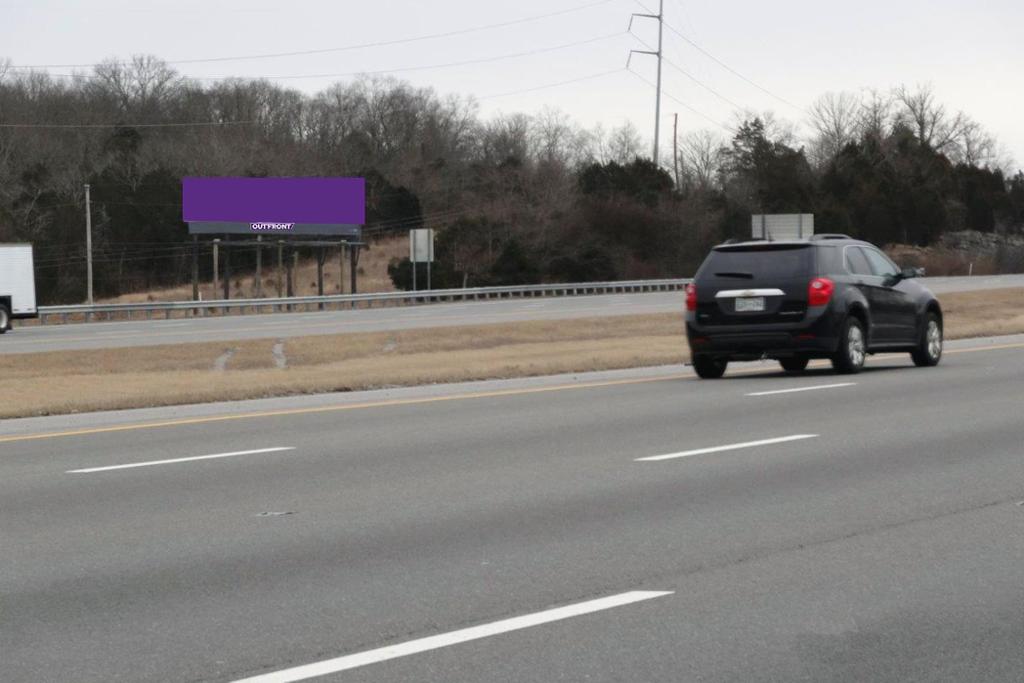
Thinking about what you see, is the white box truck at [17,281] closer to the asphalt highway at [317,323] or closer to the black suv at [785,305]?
the asphalt highway at [317,323]

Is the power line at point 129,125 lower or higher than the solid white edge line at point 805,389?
higher

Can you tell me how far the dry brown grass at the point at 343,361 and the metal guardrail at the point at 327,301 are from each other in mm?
18799

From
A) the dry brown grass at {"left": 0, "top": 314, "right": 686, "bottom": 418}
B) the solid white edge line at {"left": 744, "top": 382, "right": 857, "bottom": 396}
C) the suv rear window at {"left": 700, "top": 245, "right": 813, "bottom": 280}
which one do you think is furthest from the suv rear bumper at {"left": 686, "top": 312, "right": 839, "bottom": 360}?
the dry brown grass at {"left": 0, "top": 314, "right": 686, "bottom": 418}

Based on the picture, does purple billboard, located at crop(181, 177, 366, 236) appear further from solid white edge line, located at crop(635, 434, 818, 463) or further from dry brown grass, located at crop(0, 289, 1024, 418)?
solid white edge line, located at crop(635, 434, 818, 463)

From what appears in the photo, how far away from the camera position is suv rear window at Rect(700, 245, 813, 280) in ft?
67.7

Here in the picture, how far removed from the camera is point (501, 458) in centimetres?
1271

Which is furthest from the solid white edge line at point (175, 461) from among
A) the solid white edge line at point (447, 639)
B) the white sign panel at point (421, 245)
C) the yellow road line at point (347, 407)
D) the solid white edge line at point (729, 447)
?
the white sign panel at point (421, 245)

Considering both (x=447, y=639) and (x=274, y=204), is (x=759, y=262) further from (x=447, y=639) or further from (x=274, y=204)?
(x=274, y=204)

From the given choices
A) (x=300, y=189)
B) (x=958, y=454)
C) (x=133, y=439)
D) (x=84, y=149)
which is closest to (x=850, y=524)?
(x=958, y=454)

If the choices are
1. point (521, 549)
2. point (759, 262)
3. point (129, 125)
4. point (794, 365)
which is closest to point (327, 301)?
point (794, 365)

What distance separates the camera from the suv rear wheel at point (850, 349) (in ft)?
67.9

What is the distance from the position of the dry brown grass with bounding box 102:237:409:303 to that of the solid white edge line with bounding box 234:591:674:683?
8106 cm

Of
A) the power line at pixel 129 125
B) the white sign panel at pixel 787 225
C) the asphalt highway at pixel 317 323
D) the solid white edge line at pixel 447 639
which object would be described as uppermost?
the power line at pixel 129 125

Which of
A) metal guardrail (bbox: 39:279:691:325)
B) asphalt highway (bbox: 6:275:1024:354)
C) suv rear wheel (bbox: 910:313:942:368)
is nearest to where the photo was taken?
suv rear wheel (bbox: 910:313:942:368)
